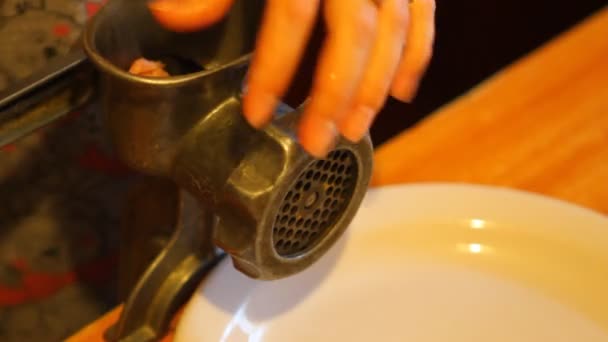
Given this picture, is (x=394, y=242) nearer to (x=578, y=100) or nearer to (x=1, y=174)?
(x=578, y=100)

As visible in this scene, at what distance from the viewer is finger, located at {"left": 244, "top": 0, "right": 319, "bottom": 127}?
1.01 feet

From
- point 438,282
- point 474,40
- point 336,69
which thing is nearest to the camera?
point 336,69

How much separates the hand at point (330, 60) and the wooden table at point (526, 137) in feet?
0.75

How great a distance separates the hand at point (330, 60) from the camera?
0.31 m

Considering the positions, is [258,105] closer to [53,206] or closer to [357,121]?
[357,121]

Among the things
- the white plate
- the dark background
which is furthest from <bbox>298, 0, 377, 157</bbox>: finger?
the dark background

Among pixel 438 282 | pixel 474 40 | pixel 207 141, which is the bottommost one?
pixel 474 40

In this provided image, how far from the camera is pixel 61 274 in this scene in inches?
26.8

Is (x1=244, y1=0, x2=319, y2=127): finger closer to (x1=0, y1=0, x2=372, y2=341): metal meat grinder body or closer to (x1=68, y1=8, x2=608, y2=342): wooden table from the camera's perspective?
(x1=0, y1=0, x2=372, y2=341): metal meat grinder body

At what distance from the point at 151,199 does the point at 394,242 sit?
0.53ft

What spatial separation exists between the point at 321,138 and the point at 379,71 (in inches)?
1.6

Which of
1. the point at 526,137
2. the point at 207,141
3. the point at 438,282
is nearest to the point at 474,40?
the point at 526,137

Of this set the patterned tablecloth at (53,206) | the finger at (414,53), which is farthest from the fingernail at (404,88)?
the patterned tablecloth at (53,206)

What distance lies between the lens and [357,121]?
321 millimetres
